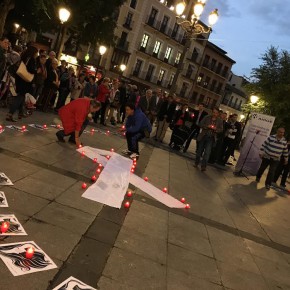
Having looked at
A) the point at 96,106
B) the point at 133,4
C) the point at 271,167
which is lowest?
the point at 271,167

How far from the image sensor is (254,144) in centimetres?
1448

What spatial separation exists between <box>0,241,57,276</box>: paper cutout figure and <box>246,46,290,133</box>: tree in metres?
31.6

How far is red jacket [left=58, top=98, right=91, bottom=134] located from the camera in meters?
8.93

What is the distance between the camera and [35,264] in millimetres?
3500

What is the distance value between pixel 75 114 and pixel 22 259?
5720mm

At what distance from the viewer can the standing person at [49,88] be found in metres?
12.5

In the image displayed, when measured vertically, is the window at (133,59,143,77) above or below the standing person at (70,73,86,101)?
above

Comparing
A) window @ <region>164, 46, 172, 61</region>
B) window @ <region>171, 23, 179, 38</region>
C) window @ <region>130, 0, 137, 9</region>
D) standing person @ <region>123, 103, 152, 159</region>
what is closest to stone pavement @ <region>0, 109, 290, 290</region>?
standing person @ <region>123, 103, 152, 159</region>

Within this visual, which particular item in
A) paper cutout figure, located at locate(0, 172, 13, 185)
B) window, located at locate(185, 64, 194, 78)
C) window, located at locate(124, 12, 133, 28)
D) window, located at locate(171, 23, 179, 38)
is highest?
window, located at locate(171, 23, 179, 38)

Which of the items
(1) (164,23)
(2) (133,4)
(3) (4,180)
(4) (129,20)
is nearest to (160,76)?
(1) (164,23)

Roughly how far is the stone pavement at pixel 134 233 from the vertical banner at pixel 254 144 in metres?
5.71

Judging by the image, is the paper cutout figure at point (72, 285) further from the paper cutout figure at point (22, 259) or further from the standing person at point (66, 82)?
the standing person at point (66, 82)

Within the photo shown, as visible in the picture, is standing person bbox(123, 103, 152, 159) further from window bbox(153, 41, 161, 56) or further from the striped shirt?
window bbox(153, 41, 161, 56)

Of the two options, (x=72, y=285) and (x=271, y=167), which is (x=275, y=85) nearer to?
(x=271, y=167)
